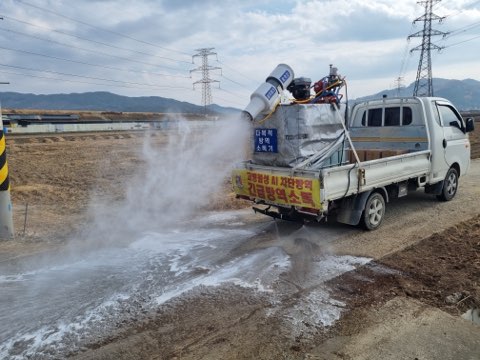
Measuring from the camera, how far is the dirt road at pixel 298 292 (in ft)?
11.0

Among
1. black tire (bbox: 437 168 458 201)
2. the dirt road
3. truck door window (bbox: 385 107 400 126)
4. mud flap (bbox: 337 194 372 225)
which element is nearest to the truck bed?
mud flap (bbox: 337 194 372 225)

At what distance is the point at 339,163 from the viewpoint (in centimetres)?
676

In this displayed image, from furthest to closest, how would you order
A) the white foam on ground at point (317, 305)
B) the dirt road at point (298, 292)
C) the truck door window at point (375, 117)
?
1. the truck door window at point (375, 117)
2. the white foam on ground at point (317, 305)
3. the dirt road at point (298, 292)

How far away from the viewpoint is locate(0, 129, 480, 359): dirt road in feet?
11.0

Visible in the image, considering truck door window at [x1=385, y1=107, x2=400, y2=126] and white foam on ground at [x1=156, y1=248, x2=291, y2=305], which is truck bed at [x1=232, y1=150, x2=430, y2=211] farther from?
truck door window at [x1=385, y1=107, x2=400, y2=126]

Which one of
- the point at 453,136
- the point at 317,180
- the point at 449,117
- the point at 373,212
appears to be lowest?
the point at 373,212

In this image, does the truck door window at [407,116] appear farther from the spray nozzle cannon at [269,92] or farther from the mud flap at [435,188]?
the spray nozzle cannon at [269,92]

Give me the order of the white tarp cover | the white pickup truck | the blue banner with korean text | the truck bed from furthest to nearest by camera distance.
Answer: the blue banner with korean text
the white tarp cover
the white pickup truck
the truck bed

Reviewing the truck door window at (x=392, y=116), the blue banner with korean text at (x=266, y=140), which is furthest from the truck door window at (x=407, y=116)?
the blue banner with korean text at (x=266, y=140)

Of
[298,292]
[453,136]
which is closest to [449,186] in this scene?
[453,136]

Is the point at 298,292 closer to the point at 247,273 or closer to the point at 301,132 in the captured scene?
the point at 247,273

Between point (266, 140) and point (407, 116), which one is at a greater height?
point (407, 116)

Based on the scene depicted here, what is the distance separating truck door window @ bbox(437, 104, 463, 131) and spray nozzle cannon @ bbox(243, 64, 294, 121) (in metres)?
4.16

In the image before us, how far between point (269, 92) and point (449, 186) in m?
5.23
